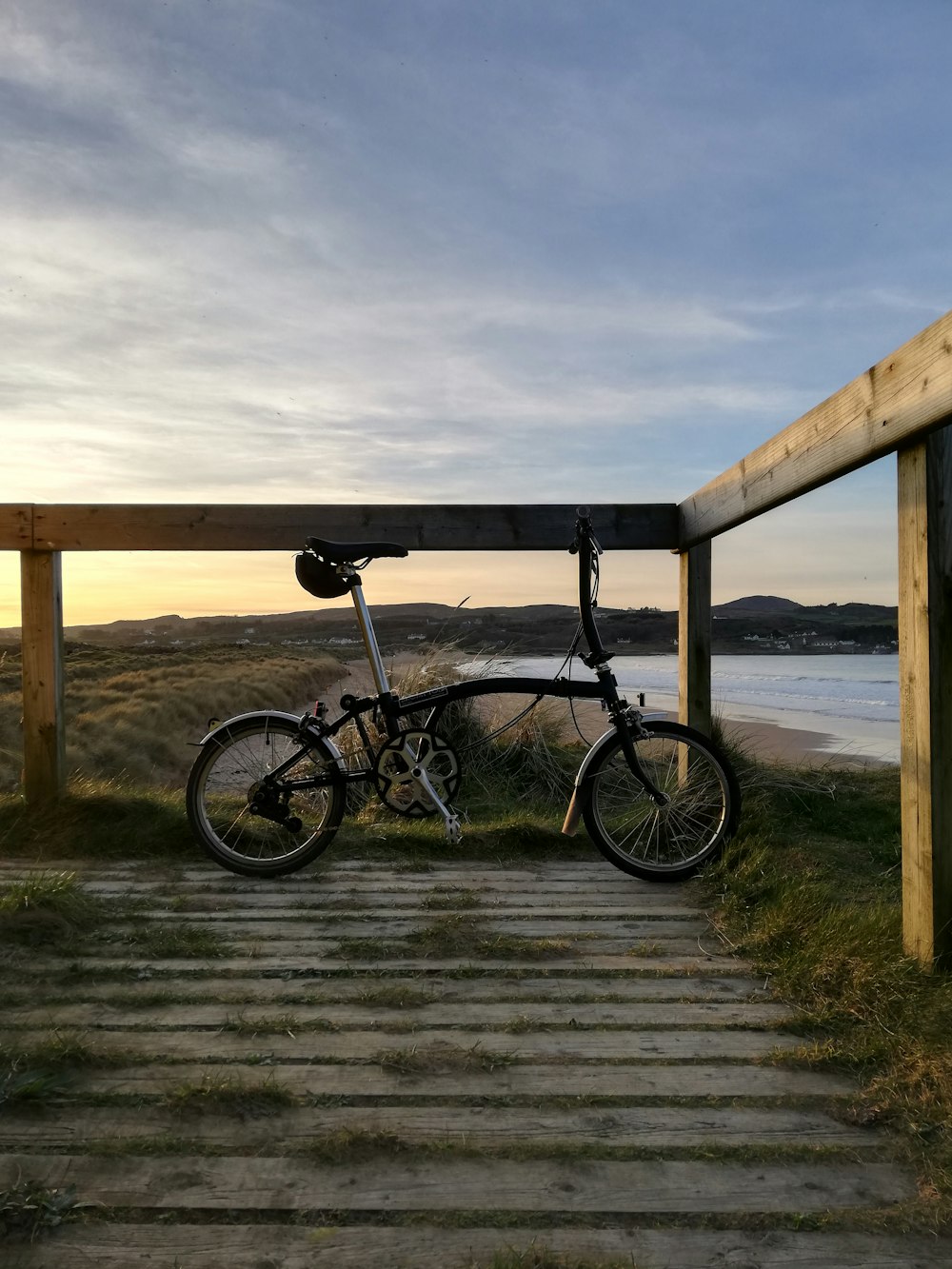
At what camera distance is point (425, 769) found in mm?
3965

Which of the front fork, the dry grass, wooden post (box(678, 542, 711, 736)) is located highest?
wooden post (box(678, 542, 711, 736))

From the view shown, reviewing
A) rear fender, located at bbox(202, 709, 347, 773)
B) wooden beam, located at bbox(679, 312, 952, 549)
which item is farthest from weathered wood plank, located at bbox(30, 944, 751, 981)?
wooden beam, located at bbox(679, 312, 952, 549)

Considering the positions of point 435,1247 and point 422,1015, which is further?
point 422,1015

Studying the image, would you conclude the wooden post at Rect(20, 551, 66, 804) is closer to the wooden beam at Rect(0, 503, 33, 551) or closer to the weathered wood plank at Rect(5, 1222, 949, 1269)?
the wooden beam at Rect(0, 503, 33, 551)

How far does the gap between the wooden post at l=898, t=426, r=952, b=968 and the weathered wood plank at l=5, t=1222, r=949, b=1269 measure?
1157mm

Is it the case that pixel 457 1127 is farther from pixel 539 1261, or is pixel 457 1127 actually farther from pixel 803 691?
pixel 803 691

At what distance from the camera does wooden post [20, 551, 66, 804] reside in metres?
4.71

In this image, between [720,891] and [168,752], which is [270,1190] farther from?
[168,752]

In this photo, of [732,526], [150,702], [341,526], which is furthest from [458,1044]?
[150,702]

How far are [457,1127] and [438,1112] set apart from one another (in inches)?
2.8

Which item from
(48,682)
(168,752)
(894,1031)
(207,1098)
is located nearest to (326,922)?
(207,1098)

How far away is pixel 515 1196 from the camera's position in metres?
1.70

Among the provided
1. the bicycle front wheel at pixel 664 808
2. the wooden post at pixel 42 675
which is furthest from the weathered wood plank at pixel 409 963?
the wooden post at pixel 42 675

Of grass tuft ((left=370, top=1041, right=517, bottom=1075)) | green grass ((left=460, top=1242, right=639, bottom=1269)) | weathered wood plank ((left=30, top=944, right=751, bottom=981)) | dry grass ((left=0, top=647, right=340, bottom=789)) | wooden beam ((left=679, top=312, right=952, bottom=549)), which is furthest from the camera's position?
dry grass ((left=0, top=647, right=340, bottom=789))
